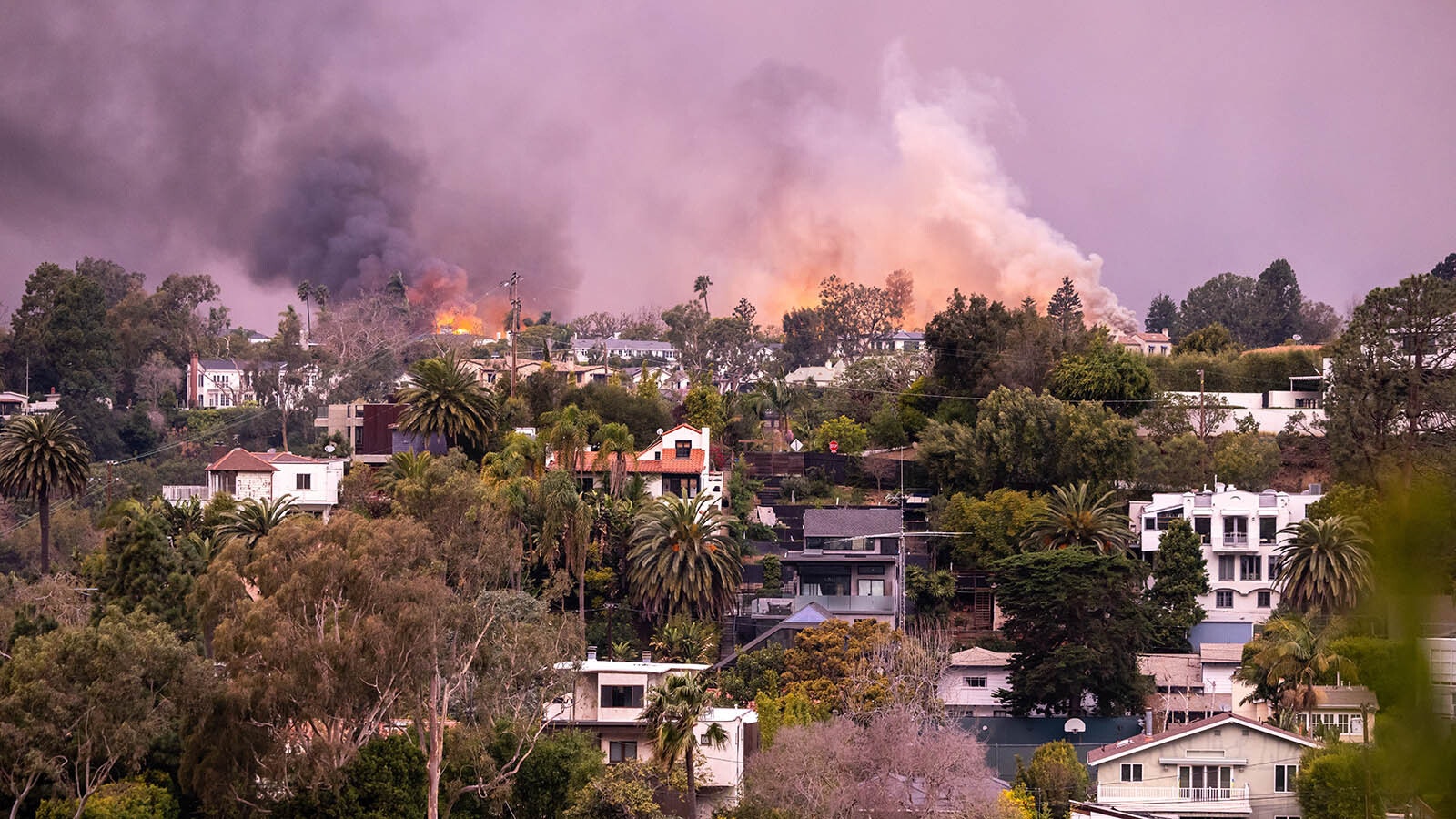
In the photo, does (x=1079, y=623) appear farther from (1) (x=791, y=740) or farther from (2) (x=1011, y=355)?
(2) (x=1011, y=355)

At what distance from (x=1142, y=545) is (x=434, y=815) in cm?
3379

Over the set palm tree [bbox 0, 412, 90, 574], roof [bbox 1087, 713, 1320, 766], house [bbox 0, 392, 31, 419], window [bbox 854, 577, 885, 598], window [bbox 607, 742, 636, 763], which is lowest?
window [bbox 607, 742, 636, 763]

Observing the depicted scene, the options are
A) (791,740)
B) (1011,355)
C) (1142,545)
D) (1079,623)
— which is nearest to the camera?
(791,740)

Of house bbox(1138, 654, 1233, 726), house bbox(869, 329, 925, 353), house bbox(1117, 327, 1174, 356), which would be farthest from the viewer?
house bbox(869, 329, 925, 353)

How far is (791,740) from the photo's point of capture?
39094 millimetres

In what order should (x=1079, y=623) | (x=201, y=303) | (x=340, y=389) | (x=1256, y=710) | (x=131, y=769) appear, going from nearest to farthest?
(x=131, y=769)
(x=1256, y=710)
(x=1079, y=623)
(x=340, y=389)
(x=201, y=303)

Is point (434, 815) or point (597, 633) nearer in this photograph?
point (434, 815)

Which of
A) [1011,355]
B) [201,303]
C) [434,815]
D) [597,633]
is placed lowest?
[434,815]

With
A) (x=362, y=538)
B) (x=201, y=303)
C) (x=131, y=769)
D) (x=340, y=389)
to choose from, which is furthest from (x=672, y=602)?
(x=201, y=303)

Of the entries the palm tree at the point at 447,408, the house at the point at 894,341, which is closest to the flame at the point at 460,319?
the house at the point at 894,341

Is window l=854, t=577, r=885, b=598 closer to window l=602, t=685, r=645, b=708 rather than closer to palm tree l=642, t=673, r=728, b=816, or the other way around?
window l=602, t=685, r=645, b=708

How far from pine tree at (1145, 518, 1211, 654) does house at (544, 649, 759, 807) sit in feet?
63.1

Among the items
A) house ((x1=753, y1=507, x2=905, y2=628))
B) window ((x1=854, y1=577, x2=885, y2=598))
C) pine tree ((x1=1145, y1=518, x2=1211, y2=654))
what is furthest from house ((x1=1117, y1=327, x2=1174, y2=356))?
window ((x1=854, y1=577, x2=885, y2=598))

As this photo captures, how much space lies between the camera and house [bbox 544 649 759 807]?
41688mm
